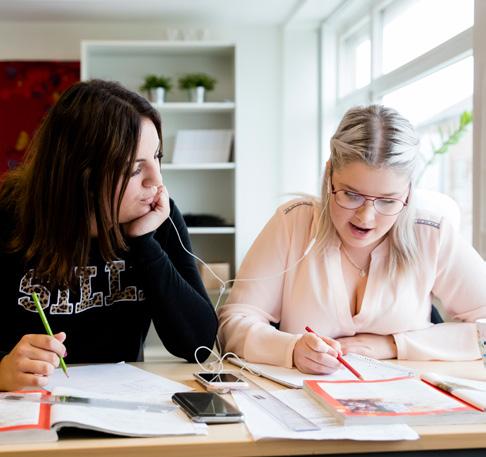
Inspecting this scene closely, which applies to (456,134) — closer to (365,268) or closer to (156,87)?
(365,268)

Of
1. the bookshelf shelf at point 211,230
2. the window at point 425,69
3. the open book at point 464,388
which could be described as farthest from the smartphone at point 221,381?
the bookshelf shelf at point 211,230

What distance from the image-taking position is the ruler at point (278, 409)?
104cm

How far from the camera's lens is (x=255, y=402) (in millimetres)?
1184

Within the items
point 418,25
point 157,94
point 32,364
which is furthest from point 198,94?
point 32,364

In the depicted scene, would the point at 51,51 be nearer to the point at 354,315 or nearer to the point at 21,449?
the point at 354,315

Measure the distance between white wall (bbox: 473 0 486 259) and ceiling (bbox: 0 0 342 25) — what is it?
6.94ft

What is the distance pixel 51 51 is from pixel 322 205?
11.5 ft

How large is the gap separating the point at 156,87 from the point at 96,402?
11.7ft

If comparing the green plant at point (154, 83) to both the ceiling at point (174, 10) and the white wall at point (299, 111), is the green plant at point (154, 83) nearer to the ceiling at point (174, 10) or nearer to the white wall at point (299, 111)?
the ceiling at point (174, 10)

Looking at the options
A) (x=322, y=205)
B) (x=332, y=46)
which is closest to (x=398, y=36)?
(x=332, y=46)

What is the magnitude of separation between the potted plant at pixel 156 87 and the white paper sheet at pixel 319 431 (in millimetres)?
3556

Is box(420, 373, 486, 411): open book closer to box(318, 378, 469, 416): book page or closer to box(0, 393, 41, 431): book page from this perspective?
box(318, 378, 469, 416): book page

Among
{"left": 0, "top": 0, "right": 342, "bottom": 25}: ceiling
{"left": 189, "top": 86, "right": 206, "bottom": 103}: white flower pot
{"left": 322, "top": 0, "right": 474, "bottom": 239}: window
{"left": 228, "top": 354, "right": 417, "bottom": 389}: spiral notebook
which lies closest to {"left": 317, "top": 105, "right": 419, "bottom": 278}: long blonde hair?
{"left": 228, "top": 354, "right": 417, "bottom": 389}: spiral notebook

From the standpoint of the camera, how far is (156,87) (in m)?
4.50
